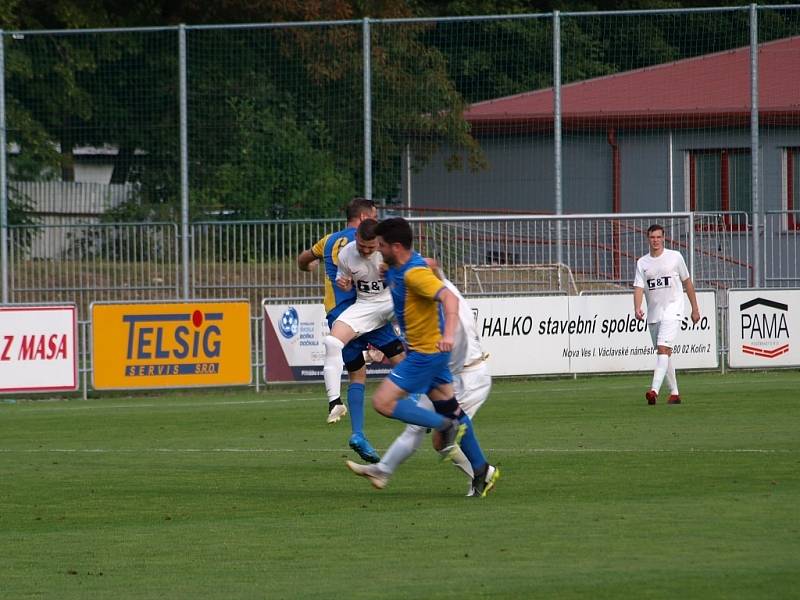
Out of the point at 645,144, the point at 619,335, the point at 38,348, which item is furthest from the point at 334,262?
the point at 645,144

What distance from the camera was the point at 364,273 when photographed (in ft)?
45.2

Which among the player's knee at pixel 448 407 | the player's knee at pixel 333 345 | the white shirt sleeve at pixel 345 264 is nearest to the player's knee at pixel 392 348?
the player's knee at pixel 333 345

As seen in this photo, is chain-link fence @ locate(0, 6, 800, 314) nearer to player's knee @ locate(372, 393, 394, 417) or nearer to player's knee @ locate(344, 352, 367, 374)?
player's knee @ locate(344, 352, 367, 374)

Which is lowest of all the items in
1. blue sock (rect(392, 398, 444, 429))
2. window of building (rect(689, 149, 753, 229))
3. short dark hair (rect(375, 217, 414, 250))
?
blue sock (rect(392, 398, 444, 429))

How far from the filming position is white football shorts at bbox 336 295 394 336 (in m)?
13.5

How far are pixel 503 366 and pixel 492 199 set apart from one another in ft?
14.8

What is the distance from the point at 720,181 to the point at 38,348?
441 inches

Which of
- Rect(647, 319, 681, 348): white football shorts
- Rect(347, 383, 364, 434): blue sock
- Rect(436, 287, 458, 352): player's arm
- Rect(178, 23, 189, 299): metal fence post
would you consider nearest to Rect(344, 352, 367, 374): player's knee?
Rect(347, 383, 364, 434): blue sock

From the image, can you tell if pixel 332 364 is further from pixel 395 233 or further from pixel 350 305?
pixel 395 233

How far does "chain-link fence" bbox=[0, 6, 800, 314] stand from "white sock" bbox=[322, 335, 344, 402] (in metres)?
6.75

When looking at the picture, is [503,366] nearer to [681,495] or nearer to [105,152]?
[105,152]

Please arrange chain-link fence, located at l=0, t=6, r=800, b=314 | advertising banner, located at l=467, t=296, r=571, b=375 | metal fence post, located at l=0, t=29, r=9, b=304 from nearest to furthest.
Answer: advertising banner, located at l=467, t=296, r=571, b=375, metal fence post, located at l=0, t=29, r=9, b=304, chain-link fence, located at l=0, t=6, r=800, b=314

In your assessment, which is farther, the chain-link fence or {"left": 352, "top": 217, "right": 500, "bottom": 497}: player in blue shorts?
the chain-link fence

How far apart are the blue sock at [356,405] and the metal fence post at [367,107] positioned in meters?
8.99
